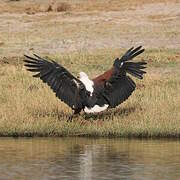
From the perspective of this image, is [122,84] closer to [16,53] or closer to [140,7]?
[16,53]

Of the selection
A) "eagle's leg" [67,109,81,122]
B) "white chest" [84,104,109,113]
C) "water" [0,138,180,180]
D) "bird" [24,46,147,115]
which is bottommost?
"water" [0,138,180,180]

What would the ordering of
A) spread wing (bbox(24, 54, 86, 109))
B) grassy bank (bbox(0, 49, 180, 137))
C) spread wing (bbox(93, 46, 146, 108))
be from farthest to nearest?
spread wing (bbox(93, 46, 146, 108)), spread wing (bbox(24, 54, 86, 109)), grassy bank (bbox(0, 49, 180, 137))

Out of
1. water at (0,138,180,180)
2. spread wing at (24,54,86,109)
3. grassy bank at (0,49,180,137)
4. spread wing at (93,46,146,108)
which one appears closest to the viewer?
water at (0,138,180,180)

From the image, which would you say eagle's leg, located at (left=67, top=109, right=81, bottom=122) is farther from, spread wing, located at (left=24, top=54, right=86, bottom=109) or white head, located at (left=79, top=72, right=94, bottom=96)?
white head, located at (left=79, top=72, right=94, bottom=96)

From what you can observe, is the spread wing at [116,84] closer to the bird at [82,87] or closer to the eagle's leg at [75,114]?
the bird at [82,87]

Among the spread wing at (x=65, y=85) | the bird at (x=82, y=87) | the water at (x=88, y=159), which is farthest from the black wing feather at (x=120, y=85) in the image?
the water at (x=88, y=159)

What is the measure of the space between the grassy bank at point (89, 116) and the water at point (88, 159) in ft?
0.79

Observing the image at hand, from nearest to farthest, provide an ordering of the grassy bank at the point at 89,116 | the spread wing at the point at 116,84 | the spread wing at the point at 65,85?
the grassy bank at the point at 89,116, the spread wing at the point at 65,85, the spread wing at the point at 116,84

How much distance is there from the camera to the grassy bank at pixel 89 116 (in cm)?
1298

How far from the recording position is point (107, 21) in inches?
1212

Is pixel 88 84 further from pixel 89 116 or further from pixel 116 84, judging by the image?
pixel 89 116

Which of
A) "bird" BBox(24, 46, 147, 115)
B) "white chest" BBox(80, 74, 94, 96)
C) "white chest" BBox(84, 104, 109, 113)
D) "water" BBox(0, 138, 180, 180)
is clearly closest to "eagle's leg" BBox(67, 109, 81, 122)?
"bird" BBox(24, 46, 147, 115)

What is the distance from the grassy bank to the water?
0.24 m

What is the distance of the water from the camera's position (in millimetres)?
10219
